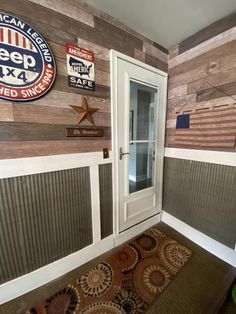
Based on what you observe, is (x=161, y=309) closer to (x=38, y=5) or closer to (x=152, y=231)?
(x=152, y=231)

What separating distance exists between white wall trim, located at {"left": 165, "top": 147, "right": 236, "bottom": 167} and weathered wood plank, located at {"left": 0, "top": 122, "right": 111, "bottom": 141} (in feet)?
4.18

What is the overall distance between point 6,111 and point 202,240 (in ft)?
7.42

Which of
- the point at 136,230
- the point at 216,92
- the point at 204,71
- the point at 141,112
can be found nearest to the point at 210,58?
the point at 204,71

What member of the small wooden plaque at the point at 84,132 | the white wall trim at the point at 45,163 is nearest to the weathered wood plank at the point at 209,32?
the small wooden plaque at the point at 84,132

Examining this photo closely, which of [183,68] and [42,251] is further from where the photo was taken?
[183,68]

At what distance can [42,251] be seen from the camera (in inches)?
50.7

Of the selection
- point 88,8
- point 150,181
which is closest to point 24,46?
point 88,8

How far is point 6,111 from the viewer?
1024 mm

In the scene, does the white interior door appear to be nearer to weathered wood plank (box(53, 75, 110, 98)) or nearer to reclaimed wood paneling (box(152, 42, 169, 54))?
weathered wood plank (box(53, 75, 110, 98))

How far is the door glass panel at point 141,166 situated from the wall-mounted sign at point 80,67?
0.79 metres

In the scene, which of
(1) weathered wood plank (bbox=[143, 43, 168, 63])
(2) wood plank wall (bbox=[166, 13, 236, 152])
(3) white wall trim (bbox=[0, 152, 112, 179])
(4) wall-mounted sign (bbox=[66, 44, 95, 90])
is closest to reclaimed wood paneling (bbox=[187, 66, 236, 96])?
(2) wood plank wall (bbox=[166, 13, 236, 152])

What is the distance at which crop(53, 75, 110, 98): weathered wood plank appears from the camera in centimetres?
119

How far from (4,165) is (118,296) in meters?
1.37

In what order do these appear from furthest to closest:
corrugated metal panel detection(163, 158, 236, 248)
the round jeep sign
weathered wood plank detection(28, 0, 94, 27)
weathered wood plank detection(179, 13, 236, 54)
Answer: corrugated metal panel detection(163, 158, 236, 248) < weathered wood plank detection(179, 13, 236, 54) < weathered wood plank detection(28, 0, 94, 27) < the round jeep sign
